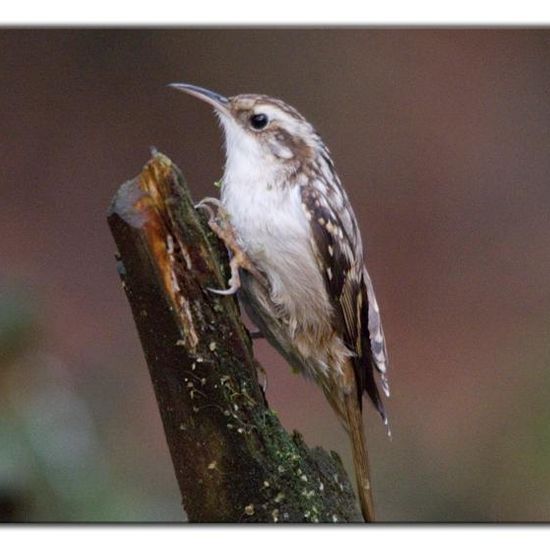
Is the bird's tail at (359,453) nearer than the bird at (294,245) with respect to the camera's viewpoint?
No

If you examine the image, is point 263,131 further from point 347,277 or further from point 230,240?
point 347,277

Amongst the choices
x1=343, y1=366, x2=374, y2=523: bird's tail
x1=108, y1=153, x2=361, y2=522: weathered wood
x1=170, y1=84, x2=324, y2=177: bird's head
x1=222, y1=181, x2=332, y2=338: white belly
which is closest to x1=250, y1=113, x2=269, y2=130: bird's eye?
x1=170, y1=84, x2=324, y2=177: bird's head

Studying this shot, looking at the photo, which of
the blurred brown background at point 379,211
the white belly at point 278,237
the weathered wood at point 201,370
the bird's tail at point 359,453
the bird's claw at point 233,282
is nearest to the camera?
the weathered wood at point 201,370

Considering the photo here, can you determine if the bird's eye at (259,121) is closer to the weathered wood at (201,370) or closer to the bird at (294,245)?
the bird at (294,245)

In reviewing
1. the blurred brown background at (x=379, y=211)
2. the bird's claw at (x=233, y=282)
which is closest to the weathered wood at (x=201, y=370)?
the bird's claw at (x=233, y=282)

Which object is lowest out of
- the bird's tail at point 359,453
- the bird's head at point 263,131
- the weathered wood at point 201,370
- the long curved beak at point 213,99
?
the bird's tail at point 359,453

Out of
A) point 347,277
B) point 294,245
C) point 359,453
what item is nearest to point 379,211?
point 347,277

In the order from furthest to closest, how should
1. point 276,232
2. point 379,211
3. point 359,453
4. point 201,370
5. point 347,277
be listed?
point 379,211
point 359,453
point 347,277
point 276,232
point 201,370
